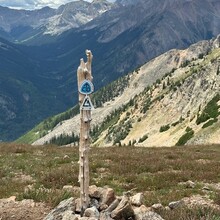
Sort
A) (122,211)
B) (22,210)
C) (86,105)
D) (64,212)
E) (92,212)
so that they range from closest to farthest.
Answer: (92,212) → (122,211) → (64,212) → (86,105) → (22,210)

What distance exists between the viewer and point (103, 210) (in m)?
12.2

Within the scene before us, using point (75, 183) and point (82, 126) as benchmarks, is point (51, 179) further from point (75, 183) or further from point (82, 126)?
point (82, 126)

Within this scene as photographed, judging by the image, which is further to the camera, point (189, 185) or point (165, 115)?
point (165, 115)

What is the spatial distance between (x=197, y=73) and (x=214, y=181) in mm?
147354

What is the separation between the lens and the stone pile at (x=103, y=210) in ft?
38.5

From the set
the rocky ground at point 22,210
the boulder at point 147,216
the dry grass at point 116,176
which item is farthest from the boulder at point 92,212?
the dry grass at point 116,176

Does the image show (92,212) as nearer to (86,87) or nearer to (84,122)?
(84,122)

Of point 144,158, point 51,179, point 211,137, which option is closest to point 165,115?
point 211,137

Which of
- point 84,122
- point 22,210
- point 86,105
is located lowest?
point 22,210

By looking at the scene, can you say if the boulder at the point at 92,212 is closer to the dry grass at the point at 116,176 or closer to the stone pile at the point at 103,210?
the stone pile at the point at 103,210

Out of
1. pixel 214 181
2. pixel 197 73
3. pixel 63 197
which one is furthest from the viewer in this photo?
pixel 197 73

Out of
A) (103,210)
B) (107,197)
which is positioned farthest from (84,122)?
(103,210)

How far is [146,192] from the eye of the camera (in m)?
19.1

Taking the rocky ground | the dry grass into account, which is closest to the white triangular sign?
the rocky ground
